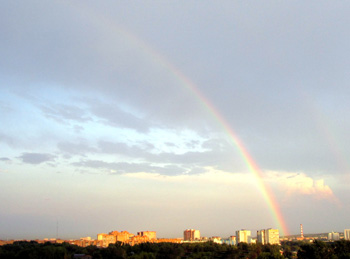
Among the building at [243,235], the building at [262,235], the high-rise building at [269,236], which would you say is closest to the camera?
the high-rise building at [269,236]

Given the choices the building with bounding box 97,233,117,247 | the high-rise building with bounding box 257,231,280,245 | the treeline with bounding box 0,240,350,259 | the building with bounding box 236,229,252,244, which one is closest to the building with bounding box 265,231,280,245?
the high-rise building with bounding box 257,231,280,245

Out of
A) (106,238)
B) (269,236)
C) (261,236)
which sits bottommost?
(261,236)

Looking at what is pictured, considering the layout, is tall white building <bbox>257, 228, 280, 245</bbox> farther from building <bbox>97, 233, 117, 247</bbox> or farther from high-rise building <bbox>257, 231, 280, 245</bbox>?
building <bbox>97, 233, 117, 247</bbox>

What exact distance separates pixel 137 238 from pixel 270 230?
40061mm

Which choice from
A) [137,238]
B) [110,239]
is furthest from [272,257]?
[110,239]

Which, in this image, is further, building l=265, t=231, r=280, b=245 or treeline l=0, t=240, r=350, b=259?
building l=265, t=231, r=280, b=245

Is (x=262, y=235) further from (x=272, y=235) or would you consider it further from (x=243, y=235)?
(x=243, y=235)

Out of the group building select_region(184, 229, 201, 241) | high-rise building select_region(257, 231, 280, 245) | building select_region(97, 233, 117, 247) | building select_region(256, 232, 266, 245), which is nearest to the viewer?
building select_region(97, 233, 117, 247)

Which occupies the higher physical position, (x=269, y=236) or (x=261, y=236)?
(x=269, y=236)

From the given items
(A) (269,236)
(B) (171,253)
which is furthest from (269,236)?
(B) (171,253)

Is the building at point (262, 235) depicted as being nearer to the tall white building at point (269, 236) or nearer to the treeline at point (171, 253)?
the tall white building at point (269, 236)

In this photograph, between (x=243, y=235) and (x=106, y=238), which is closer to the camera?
(x=106, y=238)

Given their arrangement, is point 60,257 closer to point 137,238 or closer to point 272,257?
point 272,257

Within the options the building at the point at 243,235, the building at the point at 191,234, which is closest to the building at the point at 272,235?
the building at the point at 243,235
